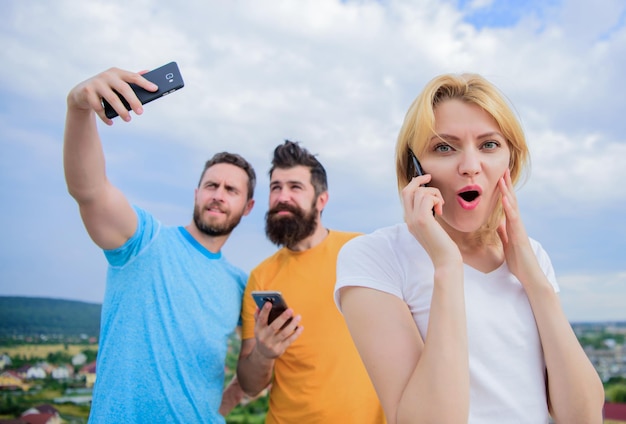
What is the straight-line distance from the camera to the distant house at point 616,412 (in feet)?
24.7

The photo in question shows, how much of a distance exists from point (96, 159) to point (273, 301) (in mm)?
1265

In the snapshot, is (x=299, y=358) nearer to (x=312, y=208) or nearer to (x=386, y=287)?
(x=312, y=208)

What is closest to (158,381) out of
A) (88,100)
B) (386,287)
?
(88,100)

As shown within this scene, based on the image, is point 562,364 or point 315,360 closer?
point 562,364

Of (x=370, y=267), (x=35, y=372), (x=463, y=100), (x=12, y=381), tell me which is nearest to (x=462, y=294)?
(x=370, y=267)

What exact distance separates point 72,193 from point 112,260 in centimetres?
63

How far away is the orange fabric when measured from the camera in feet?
9.85

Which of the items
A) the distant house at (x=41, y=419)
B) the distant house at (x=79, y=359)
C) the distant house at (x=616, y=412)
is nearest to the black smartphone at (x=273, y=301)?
the distant house at (x=79, y=359)

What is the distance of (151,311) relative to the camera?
301 centimetres

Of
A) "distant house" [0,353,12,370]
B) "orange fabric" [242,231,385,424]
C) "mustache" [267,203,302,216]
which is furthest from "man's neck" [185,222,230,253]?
"distant house" [0,353,12,370]

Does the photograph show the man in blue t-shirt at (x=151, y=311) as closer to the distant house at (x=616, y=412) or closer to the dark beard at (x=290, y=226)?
the dark beard at (x=290, y=226)

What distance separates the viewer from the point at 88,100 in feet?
6.35

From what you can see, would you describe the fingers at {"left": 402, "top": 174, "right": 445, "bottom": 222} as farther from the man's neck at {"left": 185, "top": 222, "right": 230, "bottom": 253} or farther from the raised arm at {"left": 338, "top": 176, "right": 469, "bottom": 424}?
the man's neck at {"left": 185, "top": 222, "right": 230, "bottom": 253}

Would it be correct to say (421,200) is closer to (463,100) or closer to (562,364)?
(463,100)
